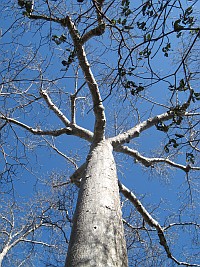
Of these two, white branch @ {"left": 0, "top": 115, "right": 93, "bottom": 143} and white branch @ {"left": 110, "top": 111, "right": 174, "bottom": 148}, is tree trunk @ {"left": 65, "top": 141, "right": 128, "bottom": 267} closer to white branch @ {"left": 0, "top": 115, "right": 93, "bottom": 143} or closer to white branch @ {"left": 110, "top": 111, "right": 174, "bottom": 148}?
white branch @ {"left": 110, "top": 111, "right": 174, "bottom": 148}

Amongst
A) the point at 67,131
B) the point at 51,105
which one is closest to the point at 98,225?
the point at 67,131

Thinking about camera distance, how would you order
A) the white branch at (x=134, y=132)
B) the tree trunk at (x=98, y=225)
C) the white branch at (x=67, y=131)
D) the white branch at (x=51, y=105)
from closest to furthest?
the tree trunk at (x=98, y=225) → the white branch at (x=134, y=132) → the white branch at (x=67, y=131) → the white branch at (x=51, y=105)

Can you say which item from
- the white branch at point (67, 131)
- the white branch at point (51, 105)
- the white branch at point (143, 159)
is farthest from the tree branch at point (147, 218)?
the white branch at point (51, 105)

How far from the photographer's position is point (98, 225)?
165 centimetres

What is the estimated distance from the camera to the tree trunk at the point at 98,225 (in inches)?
55.8

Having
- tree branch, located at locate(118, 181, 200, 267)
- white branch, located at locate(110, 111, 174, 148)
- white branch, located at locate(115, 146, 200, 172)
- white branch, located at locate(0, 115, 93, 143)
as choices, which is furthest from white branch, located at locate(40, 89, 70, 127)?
tree branch, located at locate(118, 181, 200, 267)

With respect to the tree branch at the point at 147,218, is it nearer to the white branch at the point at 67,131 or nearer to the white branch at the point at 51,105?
the white branch at the point at 67,131

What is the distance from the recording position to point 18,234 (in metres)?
8.05

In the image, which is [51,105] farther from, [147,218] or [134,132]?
[147,218]

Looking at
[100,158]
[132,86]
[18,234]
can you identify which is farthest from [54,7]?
[18,234]

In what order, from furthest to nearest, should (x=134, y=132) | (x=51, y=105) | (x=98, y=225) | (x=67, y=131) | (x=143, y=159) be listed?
(x=51, y=105) < (x=143, y=159) < (x=67, y=131) < (x=134, y=132) < (x=98, y=225)

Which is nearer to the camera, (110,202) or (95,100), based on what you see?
(110,202)

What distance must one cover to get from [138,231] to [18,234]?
4.28 m

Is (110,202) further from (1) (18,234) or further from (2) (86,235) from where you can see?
(1) (18,234)
